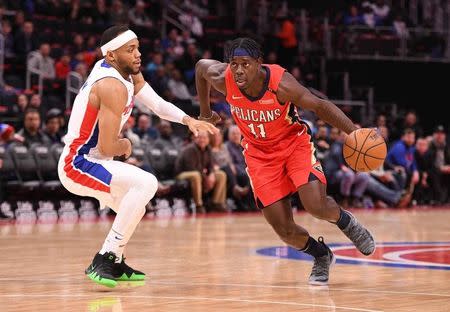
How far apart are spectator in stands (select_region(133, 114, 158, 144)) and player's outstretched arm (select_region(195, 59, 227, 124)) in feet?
29.6

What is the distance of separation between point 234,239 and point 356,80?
546 inches

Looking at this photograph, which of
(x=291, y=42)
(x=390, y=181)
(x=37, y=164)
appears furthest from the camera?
(x=291, y=42)

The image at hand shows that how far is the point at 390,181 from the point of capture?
19.8 meters

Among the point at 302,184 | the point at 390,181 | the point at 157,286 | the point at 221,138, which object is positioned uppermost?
the point at 302,184

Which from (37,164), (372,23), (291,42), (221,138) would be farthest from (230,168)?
(372,23)

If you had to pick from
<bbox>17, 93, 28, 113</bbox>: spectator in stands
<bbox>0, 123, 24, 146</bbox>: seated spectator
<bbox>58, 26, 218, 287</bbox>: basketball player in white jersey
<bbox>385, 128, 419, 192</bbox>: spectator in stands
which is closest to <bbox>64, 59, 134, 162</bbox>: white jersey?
<bbox>58, 26, 218, 287</bbox>: basketball player in white jersey

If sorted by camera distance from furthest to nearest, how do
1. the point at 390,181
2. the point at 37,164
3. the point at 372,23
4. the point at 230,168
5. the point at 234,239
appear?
the point at 372,23 < the point at 390,181 < the point at 230,168 < the point at 37,164 < the point at 234,239

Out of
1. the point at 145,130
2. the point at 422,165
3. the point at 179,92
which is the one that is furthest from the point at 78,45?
the point at 422,165

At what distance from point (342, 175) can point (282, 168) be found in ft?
37.1

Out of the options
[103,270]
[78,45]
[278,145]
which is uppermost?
[278,145]

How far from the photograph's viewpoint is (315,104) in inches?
289

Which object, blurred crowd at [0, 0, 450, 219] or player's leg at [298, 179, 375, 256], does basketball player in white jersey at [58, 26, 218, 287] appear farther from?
blurred crowd at [0, 0, 450, 219]

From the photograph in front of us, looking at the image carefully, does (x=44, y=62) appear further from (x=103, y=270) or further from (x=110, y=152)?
(x=103, y=270)

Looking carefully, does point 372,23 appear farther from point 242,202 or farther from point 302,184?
point 302,184
